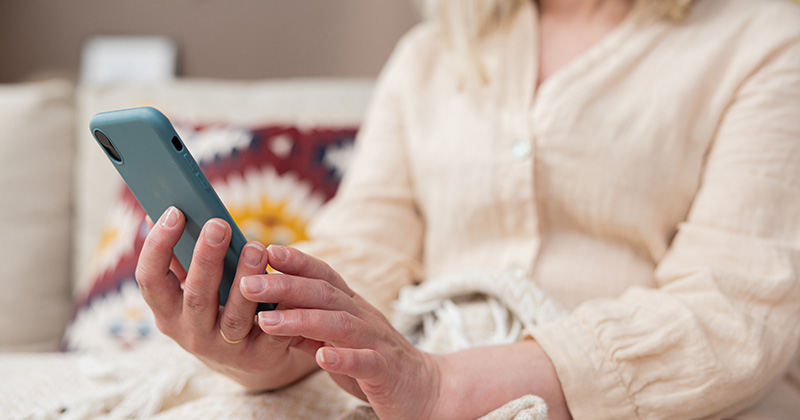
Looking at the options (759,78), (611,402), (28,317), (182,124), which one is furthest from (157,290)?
(28,317)

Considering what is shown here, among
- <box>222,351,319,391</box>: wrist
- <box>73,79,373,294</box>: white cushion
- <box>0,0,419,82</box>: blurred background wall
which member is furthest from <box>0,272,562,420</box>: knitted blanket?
<box>0,0,419,82</box>: blurred background wall

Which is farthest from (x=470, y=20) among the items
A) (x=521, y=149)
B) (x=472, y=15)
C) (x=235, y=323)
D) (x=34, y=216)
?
(x=34, y=216)

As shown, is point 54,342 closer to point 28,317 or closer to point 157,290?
point 28,317

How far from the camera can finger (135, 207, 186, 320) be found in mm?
399

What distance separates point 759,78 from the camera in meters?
0.60

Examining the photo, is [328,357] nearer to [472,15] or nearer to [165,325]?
[165,325]

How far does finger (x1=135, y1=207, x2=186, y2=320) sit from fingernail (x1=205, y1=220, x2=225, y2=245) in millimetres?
32

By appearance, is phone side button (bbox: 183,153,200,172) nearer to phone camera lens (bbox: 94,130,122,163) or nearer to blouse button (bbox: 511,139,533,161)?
phone camera lens (bbox: 94,130,122,163)

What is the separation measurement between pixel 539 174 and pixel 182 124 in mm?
674

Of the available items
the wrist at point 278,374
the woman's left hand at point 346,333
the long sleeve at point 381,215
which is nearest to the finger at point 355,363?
the woman's left hand at point 346,333

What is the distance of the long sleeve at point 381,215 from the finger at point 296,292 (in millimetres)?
245

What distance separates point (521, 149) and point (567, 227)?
10 centimetres

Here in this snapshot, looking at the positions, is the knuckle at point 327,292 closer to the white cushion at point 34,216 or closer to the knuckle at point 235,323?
the knuckle at point 235,323

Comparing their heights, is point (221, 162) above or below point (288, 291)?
below
